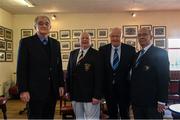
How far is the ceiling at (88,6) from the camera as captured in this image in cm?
720

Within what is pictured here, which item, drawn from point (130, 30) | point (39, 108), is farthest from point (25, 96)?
point (130, 30)

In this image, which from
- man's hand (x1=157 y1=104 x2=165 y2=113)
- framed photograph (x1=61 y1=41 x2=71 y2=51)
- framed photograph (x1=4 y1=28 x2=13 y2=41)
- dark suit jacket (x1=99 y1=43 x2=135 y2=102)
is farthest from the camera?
framed photograph (x1=61 y1=41 x2=71 y2=51)

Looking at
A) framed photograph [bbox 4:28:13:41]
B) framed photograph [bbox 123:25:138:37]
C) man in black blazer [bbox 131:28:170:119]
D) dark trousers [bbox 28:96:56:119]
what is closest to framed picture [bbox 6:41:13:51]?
framed photograph [bbox 4:28:13:41]

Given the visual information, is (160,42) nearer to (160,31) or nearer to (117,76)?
(160,31)

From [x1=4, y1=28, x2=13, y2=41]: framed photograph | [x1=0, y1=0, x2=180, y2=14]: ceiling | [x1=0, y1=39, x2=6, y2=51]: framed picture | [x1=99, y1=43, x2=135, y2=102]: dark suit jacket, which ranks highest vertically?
[x1=0, y1=0, x2=180, y2=14]: ceiling

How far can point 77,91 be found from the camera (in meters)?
3.09

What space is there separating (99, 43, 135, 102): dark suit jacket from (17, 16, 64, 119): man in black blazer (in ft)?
2.33

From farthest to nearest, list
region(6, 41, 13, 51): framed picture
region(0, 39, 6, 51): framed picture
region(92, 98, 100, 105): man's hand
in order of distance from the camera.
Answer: region(6, 41, 13, 51): framed picture, region(0, 39, 6, 51): framed picture, region(92, 98, 100, 105): man's hand

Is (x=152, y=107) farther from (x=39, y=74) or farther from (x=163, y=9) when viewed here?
(x=163, y=9)

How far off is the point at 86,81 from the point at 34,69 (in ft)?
2.18

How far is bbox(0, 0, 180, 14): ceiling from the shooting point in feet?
23.6

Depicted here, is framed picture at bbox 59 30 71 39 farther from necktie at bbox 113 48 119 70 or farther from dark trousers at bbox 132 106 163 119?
dark trousers at bbox 132 106 163 119

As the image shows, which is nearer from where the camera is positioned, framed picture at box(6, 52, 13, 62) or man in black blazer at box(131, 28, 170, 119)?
man in black blazer at box(131, 28, 170, 119)

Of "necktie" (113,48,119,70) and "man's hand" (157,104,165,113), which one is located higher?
"necktie" (113,48,119,70)
